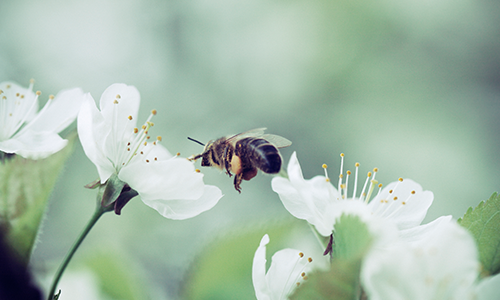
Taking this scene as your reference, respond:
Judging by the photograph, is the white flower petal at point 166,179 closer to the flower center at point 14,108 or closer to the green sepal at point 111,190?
the green sepal at point 111,190

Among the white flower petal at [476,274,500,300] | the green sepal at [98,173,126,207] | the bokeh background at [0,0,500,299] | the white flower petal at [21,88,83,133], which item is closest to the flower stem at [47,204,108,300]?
the green sepal at [98,173,126,207]

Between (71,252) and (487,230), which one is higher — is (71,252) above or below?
below

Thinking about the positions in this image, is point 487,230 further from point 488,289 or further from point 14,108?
point 14,108

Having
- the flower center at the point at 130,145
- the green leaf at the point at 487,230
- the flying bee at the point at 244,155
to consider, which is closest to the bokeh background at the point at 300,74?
the flying bee at the point at 244,155

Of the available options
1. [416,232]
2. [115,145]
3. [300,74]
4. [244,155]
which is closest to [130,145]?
[115,145]

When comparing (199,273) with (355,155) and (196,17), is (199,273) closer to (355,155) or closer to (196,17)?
(355,155)

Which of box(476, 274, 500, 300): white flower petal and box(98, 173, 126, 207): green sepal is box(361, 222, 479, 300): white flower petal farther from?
box(98, 173, 126, 207): green sepal

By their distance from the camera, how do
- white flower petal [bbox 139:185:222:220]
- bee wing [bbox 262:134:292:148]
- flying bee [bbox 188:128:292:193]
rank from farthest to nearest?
bee wing [bbox 262:134:292:148]
flying bee [bbox 188:128:292:193]
white flower petal [bbox 139:185:222:220]
